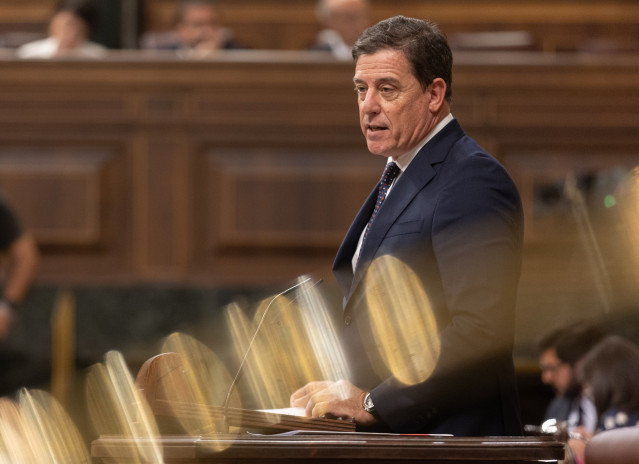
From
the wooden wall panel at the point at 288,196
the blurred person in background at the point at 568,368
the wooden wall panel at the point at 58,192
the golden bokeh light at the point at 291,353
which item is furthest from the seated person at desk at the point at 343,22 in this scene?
the blurred person in background at the point at 568,368

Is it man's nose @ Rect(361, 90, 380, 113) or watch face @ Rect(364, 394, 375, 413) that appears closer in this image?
watch face @ Rect(364, 394, 375, 413)

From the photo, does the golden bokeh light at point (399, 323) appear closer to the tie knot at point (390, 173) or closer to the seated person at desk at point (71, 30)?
the tie knot at point (390, 173)

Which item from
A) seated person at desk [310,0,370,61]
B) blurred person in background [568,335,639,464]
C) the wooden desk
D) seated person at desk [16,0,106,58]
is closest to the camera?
the wooden desk

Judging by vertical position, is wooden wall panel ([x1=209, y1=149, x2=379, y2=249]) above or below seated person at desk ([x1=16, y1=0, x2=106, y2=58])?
below

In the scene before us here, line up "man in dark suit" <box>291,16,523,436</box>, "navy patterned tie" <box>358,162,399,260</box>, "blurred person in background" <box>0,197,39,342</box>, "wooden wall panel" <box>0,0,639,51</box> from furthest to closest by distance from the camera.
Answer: "wooden wall panel" <box>0,0,639,51</box>
"blurred person in background" <box>0,197,39,342</box>
"navy patterned tie" <box>358,162,399,260</box>
"man in dark suit" <box>291,16,523,436</box>

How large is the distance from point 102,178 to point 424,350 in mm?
3650

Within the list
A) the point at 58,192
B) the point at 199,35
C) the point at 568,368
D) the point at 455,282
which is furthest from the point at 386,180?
the point at 199,35

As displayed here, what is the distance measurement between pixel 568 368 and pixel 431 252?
2551 mm

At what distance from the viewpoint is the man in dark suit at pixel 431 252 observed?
68.9 inches

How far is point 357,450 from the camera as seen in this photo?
1.46m

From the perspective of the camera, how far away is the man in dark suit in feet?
5.74

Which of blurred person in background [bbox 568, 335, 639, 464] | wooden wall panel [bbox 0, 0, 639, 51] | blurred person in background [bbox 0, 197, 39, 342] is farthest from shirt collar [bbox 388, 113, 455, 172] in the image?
wooden wall panel [bbox 0, 0, 639, 51]

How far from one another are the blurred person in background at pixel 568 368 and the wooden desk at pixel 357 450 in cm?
274

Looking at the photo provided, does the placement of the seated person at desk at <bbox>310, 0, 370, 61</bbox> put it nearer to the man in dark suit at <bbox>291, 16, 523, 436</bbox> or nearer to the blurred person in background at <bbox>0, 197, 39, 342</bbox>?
the blurred person in background at <bbox>0, 197, 39, 342</bbox>
